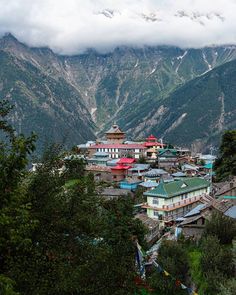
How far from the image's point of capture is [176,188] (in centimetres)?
5484

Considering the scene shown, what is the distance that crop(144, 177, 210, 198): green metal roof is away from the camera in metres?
52.7

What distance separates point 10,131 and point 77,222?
150 inches

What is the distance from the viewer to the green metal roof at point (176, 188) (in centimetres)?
5266

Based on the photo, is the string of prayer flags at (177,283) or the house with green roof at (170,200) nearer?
the string of prayer flags at (177,283)

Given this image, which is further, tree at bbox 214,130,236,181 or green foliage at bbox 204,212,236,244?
tree at bbox 214,130,236,181

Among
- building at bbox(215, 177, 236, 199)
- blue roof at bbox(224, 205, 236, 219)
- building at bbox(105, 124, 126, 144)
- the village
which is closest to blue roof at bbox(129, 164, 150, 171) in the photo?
the village

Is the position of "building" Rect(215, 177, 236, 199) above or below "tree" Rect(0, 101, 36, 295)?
above

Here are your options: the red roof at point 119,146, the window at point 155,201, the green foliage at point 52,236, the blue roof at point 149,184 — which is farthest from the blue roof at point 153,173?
the green foliage at point 52,236

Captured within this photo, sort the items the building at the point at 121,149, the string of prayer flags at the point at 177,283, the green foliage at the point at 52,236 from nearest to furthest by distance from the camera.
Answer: the green foliage at the point at 52,236
the string of prayer flags at the point at 177,283
the building at the point at 121,149

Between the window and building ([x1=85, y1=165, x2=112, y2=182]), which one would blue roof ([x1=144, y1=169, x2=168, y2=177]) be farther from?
the window

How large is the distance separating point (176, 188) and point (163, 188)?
249cm

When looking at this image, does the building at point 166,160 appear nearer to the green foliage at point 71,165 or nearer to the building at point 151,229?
the building at point 151,229

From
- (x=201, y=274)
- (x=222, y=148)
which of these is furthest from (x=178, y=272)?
(x=222, y=148)

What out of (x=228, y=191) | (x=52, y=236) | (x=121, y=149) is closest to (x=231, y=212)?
(x=228, y=191)
